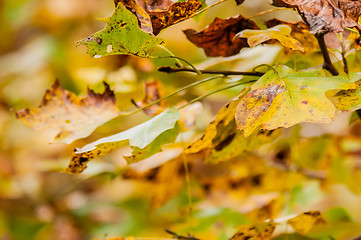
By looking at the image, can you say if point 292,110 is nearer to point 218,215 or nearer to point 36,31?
point 218,215

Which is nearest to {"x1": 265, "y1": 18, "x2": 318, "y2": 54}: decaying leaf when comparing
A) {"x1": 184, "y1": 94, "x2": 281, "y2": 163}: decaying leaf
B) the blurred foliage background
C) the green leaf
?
the blurred foliage background

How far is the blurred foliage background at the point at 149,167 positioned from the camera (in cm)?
101

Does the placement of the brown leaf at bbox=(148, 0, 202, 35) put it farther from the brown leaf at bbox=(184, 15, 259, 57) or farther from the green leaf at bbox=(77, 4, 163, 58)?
the brown leaf at bbox=(184, 15, 259, 57)

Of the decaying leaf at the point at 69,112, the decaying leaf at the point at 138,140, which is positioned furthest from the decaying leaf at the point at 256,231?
the decaying leaf at the point at 69,112

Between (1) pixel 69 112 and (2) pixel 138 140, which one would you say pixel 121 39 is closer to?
(2) pixel 138 140

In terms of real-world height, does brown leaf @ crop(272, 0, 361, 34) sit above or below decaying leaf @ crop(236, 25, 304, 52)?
above

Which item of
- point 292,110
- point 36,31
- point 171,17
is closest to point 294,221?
point 292,110

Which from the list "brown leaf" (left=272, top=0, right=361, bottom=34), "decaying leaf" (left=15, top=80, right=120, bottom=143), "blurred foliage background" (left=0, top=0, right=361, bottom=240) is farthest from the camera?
"blurred foliage background" (left=0, top=0, right=361, bottom=240)

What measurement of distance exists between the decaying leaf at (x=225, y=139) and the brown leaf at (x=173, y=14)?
0.42 feet

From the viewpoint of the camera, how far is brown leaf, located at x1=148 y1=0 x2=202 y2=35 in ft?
1.69

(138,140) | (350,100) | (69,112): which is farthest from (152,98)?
(350,100)

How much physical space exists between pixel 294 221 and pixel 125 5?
16.3 inches

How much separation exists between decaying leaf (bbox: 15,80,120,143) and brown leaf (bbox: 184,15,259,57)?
171 millimetres

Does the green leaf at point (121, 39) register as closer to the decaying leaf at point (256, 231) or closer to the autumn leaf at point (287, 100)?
the autumn leaf at point (287, 100)
